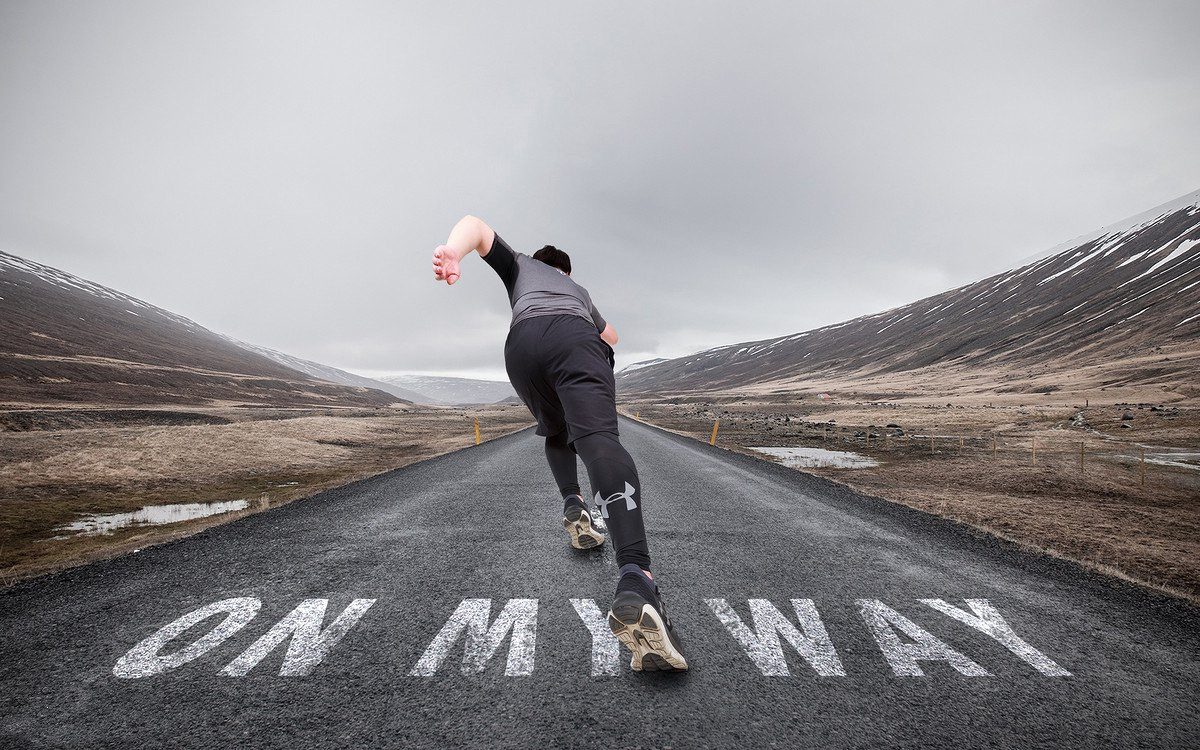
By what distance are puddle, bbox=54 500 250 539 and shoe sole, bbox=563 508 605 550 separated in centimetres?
696

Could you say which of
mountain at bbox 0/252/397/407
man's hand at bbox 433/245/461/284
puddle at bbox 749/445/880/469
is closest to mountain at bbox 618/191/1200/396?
puddle at bbox 749/445/880/469

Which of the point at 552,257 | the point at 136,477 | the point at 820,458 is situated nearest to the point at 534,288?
the point at 552,257

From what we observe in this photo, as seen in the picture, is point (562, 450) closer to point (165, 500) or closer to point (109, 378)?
point (165, 500)

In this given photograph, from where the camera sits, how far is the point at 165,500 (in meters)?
9.67

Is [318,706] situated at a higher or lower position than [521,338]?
lower

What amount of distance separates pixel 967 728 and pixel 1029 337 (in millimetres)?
140240

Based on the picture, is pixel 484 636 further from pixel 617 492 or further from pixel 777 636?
pixel 777 636

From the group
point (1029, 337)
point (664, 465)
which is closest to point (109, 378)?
point (664, 465)

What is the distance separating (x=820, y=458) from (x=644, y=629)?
1688cm

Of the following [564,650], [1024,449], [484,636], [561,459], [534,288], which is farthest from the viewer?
[1024,449]

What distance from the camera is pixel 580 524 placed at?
4.45m

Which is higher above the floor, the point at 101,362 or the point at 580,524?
the point at 101,362

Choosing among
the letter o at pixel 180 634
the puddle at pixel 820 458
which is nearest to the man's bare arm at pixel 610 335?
the letter o at pixel 180 634

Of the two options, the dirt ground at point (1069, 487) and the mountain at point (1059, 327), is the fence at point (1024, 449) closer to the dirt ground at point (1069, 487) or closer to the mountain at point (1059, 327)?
the dirt ground at point (1069, 487)
